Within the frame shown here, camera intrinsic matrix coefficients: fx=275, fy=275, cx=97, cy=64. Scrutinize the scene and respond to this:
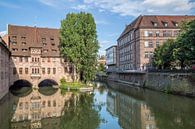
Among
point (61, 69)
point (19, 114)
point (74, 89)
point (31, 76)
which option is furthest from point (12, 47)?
point (19, 114)

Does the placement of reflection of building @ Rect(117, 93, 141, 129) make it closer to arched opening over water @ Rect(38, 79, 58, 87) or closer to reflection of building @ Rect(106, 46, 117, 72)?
arched opening over water @ Rect(38, 79, 58, 87)

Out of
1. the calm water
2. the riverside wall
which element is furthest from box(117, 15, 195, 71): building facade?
the calm water

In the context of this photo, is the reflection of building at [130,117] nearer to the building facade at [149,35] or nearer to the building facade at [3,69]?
the building facade at [3,69]

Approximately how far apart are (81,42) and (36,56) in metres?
11.1

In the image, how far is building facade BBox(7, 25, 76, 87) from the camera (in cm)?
5519

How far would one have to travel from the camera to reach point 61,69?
5894 cm

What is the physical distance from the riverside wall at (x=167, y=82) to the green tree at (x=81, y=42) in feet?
36.5

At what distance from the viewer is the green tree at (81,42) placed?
50.5m

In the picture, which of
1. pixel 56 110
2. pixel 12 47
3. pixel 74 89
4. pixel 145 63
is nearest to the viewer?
pixel 56 110

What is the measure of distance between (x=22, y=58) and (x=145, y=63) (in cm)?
2860

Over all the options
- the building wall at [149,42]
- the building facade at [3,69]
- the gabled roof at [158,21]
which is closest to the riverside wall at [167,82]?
the building wall at [149,42]

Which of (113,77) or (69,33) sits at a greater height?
(69,33)

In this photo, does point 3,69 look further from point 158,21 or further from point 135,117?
point 158,21

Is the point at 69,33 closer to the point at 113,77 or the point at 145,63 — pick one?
the point at 145,63
